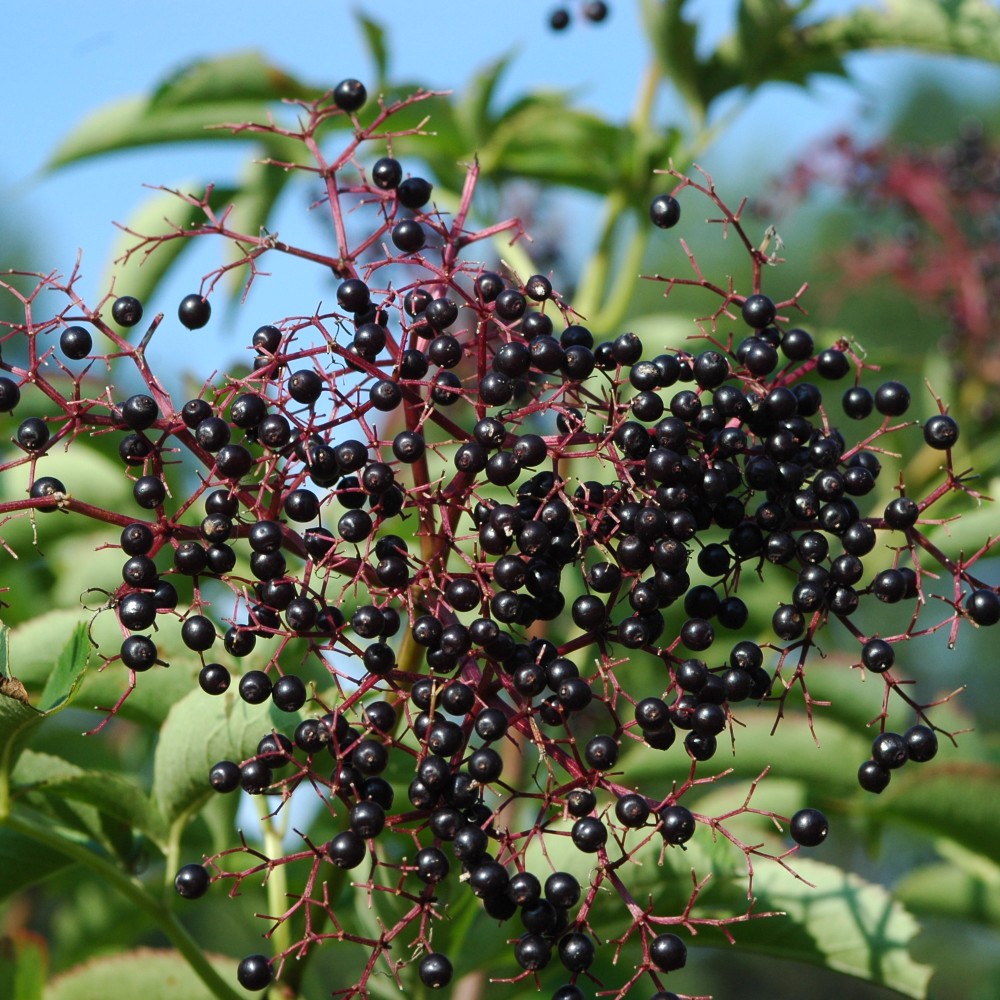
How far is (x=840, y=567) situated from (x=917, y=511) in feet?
0.33

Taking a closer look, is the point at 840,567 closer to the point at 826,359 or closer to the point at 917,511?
the point at 917,511

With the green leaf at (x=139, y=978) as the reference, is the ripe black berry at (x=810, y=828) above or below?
above

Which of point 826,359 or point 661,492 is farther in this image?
point 826,359

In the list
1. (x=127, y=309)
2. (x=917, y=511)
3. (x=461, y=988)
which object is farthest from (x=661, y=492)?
(x=461, y=988)

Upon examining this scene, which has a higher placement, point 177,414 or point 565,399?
point 565,399

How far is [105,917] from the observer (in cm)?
231

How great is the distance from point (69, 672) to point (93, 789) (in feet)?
1.00

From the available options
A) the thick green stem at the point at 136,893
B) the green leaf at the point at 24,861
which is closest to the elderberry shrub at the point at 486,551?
the thick green stem at the point at 136,893

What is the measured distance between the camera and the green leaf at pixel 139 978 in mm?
1570

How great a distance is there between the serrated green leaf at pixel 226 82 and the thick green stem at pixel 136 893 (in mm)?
1380

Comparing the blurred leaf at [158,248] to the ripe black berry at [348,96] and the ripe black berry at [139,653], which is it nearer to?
the ripe black berry at [348,96]

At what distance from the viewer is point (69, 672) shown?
114 centimetres

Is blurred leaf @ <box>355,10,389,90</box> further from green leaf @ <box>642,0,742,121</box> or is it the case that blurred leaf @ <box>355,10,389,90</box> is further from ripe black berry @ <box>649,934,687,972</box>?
ripe black berry @ <box>649,934,687,972</box>

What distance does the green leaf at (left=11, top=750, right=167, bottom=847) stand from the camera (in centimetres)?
137
